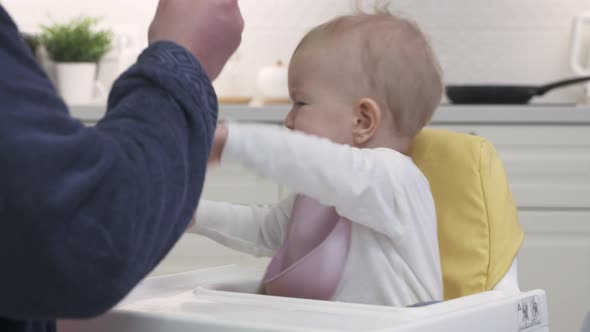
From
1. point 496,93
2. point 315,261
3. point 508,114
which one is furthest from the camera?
point 496,93

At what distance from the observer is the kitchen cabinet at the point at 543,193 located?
2.46 metres

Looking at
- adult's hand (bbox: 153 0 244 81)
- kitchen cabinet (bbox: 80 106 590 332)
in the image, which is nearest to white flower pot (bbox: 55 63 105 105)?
kitchen cabinet (bbox: 80 106 590 332)

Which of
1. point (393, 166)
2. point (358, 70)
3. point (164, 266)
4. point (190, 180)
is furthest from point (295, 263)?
point (164, 266)

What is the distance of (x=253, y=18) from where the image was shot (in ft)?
10.3

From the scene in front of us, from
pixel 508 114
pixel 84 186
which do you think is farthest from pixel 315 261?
pixel 508 114

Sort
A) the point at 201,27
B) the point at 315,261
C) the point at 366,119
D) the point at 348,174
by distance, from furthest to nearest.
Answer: the point at 366,119 < the point at 315,261 < the point at 348,174 < the point at 201,27

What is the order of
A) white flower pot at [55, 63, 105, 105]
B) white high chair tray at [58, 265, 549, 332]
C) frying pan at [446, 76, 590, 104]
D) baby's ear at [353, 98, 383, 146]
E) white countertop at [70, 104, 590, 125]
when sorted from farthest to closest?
white flower pot at [55, 63, 105, 105] < frying pan at [446, 76, 590, 104] < white countertop at [70, 104, 590, 125] < baby's ear at [353, 98, 383, 146] < white high chair tray at [58, 265, 549, 332]

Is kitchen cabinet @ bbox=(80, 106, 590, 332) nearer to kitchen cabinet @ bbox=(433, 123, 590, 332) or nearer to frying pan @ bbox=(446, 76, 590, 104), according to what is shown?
kitchen cabinet @ bbox=(433, 123, 590, 332)

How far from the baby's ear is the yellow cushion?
0.25ft

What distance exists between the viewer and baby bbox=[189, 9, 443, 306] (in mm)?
1009

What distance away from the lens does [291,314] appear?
0.86m

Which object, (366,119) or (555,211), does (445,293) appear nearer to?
(366,119)

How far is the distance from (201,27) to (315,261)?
525 mm

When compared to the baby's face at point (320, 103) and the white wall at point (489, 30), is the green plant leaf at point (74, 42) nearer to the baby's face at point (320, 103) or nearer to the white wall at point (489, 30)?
the white wall at point (489, 30)
